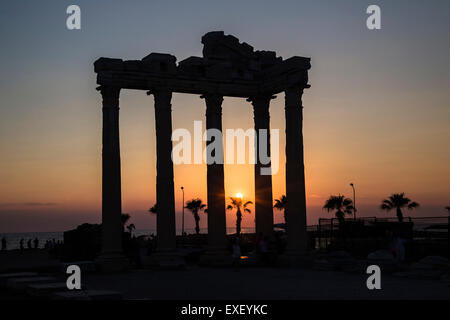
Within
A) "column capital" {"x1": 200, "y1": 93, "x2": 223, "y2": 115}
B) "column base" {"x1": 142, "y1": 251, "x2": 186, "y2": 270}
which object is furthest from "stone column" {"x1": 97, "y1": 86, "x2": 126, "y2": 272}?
"column capital" {"x1": 200, "y1": 93, "x2": 223, "y2": 115}

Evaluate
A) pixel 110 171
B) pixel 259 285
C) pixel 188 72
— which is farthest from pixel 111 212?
pixel 259 285

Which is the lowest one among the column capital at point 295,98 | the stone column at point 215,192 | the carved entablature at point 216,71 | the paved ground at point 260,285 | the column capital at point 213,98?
the paved ground at point 260,285

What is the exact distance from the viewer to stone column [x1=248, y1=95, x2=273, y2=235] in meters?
41.7

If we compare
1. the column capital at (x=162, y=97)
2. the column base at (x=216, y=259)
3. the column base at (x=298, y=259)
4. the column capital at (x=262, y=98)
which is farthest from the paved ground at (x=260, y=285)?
the column capital at (x=262, y=98)

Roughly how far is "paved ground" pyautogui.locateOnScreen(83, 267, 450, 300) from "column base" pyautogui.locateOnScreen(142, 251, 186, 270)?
114cm

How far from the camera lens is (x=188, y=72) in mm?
39469

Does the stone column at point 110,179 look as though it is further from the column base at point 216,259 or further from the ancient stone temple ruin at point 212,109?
the column base at point 216,259

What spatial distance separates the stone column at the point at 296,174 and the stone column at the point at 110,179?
1026 cm

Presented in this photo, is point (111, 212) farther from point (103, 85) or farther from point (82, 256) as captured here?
point (82, 256)

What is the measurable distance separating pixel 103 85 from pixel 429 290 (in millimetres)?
21848

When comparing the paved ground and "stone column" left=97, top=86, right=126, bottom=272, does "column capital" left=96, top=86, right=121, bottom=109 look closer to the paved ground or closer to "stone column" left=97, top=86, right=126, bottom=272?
"stone column" left=97, top=86, right=126, bottom=272

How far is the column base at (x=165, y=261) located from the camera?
35719mm

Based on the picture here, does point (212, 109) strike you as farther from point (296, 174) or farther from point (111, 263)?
point (111, 263)
